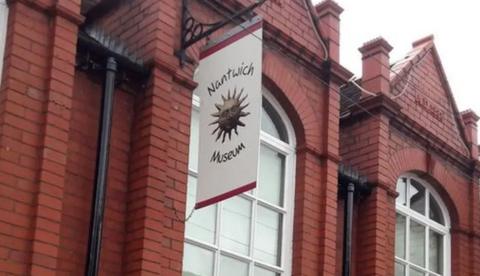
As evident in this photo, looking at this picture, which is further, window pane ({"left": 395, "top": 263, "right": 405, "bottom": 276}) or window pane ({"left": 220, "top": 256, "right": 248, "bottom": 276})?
window pane ({"left": 395, "top": 263, "right": 405, "bottom": 276})

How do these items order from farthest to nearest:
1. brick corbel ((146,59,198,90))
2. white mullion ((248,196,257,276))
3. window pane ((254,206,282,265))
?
window pane ((254,206,282,265)), white mullion ((248,196,257,276)), brick corbel ((146,59,198,90))

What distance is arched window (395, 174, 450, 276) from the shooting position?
14.9 meters

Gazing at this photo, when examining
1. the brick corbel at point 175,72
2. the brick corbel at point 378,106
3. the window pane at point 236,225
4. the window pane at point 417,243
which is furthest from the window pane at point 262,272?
the window pane at point 417,243

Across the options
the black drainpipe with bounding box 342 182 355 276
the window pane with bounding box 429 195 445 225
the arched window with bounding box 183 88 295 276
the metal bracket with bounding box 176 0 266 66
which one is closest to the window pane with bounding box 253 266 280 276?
the arched window with bounding box 183 88 295 276

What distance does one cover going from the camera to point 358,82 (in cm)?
1563

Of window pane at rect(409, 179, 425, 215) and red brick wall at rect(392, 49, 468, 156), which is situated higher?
red brick wall at rect(392, 49, 468, 156)

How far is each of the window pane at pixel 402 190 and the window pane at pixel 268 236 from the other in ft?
11.1

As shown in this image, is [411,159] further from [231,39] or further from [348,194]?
[231,39]

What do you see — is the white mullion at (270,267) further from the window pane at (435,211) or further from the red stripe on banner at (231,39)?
the window pane at (435,211)

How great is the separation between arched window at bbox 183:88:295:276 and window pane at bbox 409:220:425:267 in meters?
3.42

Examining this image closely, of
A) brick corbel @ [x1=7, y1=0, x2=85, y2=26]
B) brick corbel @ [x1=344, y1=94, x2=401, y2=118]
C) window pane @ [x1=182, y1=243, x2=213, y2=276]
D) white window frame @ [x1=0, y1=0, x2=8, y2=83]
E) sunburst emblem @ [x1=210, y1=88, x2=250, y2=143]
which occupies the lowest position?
window pane @ [x1=182, y1=243, x2=213, y2=276]

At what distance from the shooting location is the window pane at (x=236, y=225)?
11.5 m

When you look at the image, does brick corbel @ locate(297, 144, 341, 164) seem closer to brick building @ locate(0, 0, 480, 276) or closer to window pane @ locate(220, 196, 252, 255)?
brick building @ locate(0, 0, 480, 276)

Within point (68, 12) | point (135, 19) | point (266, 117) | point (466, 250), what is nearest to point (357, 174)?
point (266, 117)
